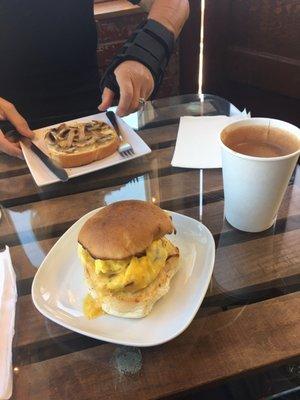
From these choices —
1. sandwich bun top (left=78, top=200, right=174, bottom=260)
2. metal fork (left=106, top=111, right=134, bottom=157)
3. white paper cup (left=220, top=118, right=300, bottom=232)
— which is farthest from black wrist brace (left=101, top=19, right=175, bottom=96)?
sandwich bun top (left=78, top=200, right=174, bottom=260)

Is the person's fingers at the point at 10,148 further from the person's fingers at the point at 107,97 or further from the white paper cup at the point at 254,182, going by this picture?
the white paper cup at the point at 254,182

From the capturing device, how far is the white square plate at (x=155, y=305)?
2.00 ft

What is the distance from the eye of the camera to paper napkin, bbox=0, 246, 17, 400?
0.57 meters

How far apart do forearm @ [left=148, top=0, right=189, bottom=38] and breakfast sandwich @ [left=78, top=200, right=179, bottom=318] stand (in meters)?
0.86

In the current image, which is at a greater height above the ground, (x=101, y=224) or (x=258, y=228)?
(x=101, y=224)

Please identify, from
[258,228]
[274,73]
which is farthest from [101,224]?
[274,73]

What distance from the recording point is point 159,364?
1.94 ft

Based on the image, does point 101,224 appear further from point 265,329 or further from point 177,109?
point 177,109

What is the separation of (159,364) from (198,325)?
94mm

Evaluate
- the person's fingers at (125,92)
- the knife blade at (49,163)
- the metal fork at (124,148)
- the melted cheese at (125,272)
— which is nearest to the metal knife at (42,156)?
the knife blade at (49,163)

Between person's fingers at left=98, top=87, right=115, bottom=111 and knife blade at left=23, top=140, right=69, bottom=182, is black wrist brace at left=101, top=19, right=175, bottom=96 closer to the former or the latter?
person's fingers at left=98, top=87, right=115, bottom=111

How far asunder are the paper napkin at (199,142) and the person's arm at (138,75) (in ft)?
0.53

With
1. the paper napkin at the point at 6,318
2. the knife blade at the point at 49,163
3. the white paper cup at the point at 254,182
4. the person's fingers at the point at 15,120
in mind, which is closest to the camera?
the paper napkin at the point at 6,318

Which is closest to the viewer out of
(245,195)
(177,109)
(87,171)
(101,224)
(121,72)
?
(101,224)
